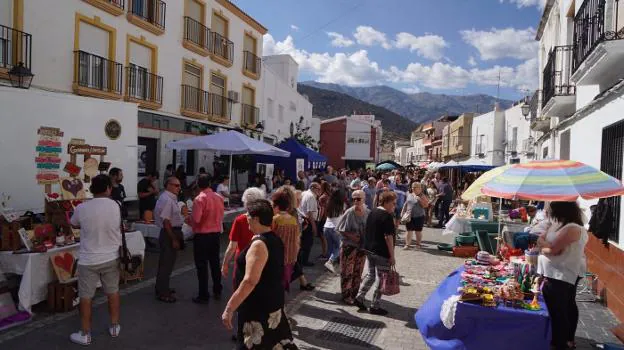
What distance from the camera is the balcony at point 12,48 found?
10.6m

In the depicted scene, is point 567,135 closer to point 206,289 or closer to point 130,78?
point 206,289

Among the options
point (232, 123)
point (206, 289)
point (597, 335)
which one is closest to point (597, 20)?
point (597, 335)

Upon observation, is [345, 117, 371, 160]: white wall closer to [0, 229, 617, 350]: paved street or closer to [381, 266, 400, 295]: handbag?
[0, 229, 617, 350]: paved street

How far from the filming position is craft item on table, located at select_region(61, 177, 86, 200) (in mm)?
7027

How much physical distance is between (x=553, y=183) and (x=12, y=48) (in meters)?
12.0

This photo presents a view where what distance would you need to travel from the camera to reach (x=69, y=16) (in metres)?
12.7

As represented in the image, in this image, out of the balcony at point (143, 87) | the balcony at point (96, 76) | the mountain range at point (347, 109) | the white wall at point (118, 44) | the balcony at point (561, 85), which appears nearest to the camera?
the balcony at point (561, 85)

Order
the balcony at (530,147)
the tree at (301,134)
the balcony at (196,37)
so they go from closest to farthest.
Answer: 1. the balcony at (196,37)
2. the balcony at (530,147)
3. the tree at (301,134)

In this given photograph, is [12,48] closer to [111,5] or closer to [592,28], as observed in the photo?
[111,5]

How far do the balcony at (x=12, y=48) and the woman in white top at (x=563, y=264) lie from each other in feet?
38.2

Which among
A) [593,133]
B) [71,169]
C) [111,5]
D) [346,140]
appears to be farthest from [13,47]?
[346,140]

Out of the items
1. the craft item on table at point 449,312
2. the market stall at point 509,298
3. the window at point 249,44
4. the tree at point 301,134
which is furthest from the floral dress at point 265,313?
the tree at point 301,134

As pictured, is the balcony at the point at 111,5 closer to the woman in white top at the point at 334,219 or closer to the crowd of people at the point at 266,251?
the crowd of people at the point at 266,251

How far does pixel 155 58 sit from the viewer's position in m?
16.5
